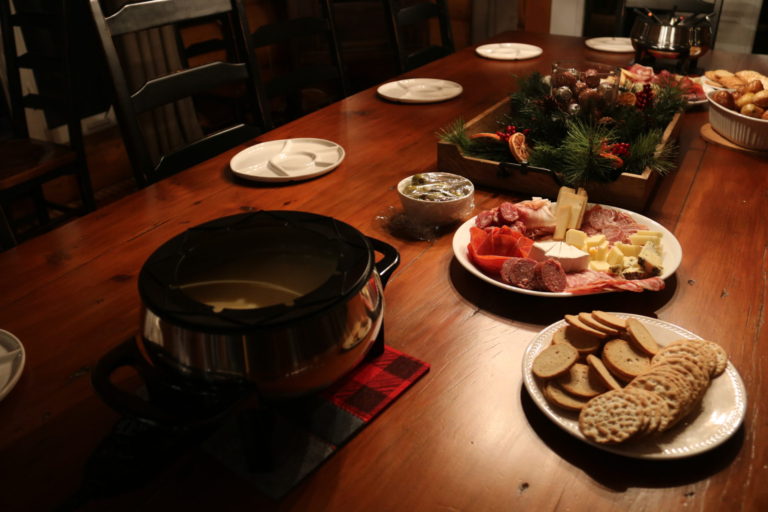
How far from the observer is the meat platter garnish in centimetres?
92

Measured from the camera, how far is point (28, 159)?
90.4 inches

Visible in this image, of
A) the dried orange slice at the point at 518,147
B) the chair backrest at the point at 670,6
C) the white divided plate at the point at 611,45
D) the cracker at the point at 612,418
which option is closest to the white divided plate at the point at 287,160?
the dried orange slice at the point at 518,147

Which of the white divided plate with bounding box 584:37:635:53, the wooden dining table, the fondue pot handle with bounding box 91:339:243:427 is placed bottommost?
the white divided plate with bounding box 584:37:635:53

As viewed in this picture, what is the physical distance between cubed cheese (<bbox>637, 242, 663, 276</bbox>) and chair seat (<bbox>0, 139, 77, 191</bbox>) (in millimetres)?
2082

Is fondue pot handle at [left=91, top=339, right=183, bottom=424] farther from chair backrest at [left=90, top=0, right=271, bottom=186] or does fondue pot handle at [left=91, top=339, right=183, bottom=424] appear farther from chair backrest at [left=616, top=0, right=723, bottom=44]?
chair backrest at [left=616, top=0, right=723, bottom=44]

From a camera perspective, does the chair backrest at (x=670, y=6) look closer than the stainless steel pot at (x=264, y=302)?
No

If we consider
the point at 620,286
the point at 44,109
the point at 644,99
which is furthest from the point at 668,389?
the point at 44,109

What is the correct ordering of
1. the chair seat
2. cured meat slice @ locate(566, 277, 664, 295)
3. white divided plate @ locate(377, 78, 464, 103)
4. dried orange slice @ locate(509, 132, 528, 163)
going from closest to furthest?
cured meat slice @ locate(566, 277, 664, 295), dried orange slice @ locate(509, 132, 528, 163), white divided plate @ locate(377, 78, 464, 103), the chair seat

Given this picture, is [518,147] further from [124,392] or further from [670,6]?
[670,6]

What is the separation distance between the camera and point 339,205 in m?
1.25

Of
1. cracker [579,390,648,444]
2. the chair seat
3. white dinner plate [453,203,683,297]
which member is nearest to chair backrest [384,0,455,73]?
the chair seat

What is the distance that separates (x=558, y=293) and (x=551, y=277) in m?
0.03

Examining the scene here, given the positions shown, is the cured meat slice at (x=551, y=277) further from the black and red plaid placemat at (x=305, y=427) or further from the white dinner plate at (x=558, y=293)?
the black and red plaid placemat at (x=305, y=427)

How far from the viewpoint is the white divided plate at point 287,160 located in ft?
4.43
